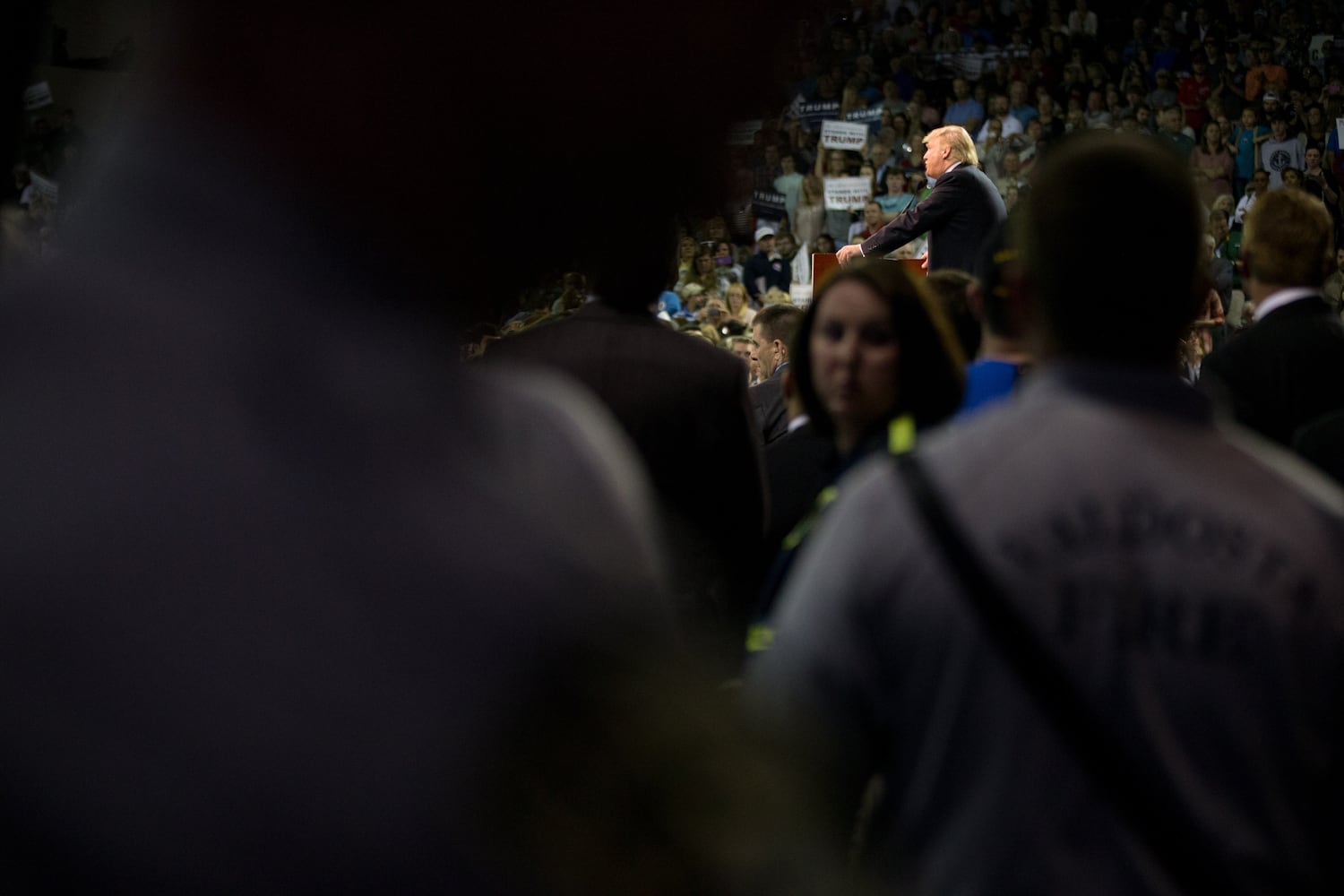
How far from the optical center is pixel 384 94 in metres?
0.43

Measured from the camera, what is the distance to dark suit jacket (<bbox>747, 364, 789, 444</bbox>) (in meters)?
4.63

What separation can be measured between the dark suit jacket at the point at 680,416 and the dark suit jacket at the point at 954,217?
3997mm

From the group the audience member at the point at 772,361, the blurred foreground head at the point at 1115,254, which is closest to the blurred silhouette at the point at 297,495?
the blurred foreground head at the point at 1115,254

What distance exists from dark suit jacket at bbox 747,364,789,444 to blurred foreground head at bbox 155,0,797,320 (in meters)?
3.93

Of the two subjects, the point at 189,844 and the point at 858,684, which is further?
the point at 858,684

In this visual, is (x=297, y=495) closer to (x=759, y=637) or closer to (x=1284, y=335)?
(x=759, y=637)

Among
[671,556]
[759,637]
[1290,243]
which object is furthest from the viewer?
[1290,243]

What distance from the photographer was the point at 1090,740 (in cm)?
128

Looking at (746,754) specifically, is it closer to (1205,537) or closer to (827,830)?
(827,830)

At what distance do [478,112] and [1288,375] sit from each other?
3404 millimetres

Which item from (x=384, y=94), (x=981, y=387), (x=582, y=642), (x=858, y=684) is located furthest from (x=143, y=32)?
(x=981, y=387)

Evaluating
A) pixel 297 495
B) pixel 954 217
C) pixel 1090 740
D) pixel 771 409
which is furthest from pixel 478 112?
pixel 954 217

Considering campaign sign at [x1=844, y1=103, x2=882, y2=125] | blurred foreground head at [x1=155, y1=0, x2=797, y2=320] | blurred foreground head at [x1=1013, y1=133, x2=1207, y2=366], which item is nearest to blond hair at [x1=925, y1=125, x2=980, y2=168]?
blurred foreground head at [x1=1013, y1=133, x2=1207, y2=366]

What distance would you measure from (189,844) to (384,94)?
217mm
